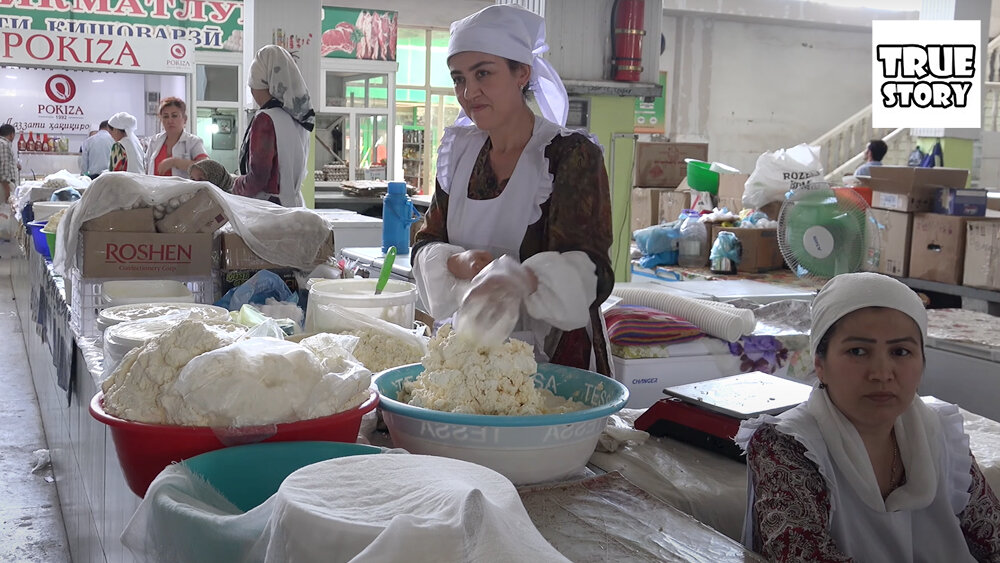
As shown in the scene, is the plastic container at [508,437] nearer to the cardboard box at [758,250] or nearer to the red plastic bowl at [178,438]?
the red plastic bowl at [178,438]

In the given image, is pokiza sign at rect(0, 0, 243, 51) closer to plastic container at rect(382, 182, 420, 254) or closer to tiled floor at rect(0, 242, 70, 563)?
tiled floor at rect(0, 242, 70, 563)

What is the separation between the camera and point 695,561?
3.67 ft

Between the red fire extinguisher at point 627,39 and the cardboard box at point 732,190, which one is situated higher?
the red fire extinguisher at point 627,39

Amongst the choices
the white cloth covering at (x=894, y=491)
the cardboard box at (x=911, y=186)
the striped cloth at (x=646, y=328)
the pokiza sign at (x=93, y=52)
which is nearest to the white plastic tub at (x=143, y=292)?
the striped cloth at (x=646, y=328)

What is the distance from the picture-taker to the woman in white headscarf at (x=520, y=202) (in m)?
1.91

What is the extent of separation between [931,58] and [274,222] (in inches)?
285

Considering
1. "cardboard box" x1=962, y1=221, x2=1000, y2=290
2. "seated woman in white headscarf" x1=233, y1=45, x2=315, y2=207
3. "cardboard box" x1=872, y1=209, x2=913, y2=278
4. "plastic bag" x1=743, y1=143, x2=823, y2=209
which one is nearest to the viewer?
"seated woman in white headscarf" x1=233, y1=45, x2=315, y2=207

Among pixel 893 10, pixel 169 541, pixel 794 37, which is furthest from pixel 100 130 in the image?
pixel 893 10

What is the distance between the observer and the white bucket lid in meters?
2.02

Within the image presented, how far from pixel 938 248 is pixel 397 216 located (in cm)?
354

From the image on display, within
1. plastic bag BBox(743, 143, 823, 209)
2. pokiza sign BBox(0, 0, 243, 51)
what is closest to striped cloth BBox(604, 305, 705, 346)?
plastic bag BBox(743, 143, 823, 209)

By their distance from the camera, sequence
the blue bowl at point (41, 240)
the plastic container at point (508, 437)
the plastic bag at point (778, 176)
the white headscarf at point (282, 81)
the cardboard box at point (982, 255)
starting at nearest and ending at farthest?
1. the plastic container at point (508, 437)
2. the blue bowl at point (41, 240)
3. the white headscarf at point (282, 81)
4. the cardboard box at point (982, 255)
5. the plastic bag at point (778, 176)

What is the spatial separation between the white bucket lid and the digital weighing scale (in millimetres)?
624

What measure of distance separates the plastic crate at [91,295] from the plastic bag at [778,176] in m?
4.28
